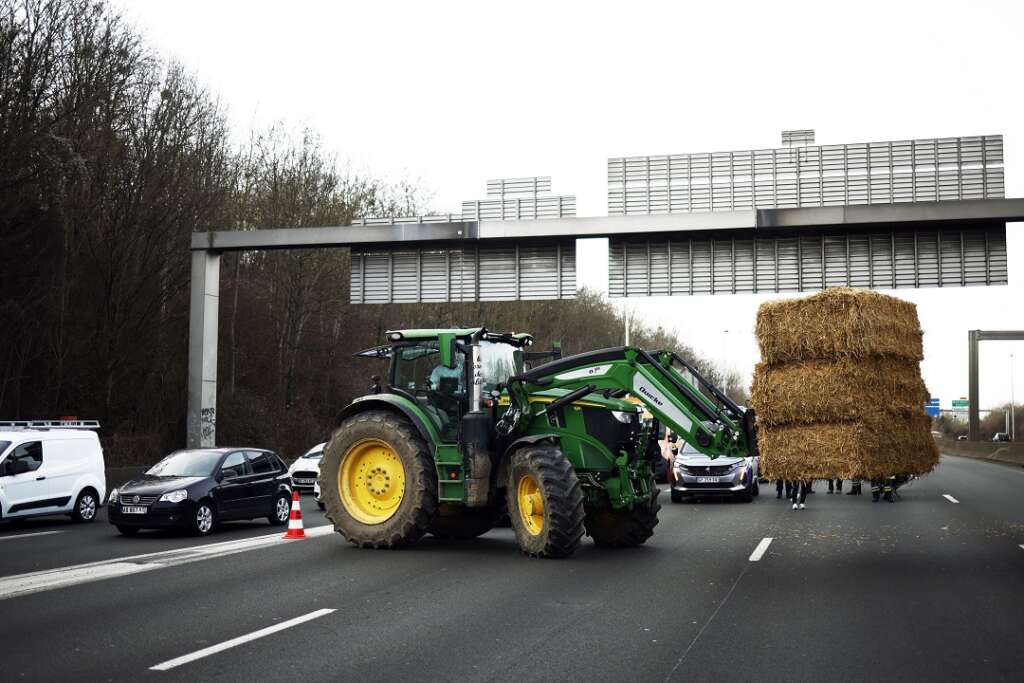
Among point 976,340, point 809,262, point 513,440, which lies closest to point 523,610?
point 513,440

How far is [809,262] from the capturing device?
24516 millimetres

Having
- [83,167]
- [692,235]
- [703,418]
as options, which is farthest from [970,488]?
[83,167]

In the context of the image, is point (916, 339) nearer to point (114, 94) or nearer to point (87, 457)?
point (87, 457)

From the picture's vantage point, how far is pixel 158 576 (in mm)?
11867

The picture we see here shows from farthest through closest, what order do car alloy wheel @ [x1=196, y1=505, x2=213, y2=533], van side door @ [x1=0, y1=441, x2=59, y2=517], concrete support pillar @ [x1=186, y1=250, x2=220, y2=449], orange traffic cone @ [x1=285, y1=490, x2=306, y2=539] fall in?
concrete support pillar @ [x1=186, y1=250, x2=220, y2=449] < van side door @ [x1=0, y1=441, x2=59, y2=517] < car alloy wheel @ [x1=196, y1=505, x2=213, y2=533] < orange traffic cone @ [x1=285, y1=490, x2=306, y2=539]

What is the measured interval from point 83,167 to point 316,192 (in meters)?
16.4

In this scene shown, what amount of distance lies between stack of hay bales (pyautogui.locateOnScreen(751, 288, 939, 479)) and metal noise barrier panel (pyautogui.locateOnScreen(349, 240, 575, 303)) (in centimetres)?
1298

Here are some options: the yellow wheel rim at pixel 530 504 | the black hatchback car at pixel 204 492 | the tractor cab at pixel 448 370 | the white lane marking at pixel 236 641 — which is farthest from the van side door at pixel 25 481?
the white lane marking at pixel 236 641

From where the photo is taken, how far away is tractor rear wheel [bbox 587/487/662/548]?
46.8 feet

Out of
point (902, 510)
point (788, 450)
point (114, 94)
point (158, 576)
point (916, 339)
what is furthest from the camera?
point (114, 94)

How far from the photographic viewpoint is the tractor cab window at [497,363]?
47.4ft

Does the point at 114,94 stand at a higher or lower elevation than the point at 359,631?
higher

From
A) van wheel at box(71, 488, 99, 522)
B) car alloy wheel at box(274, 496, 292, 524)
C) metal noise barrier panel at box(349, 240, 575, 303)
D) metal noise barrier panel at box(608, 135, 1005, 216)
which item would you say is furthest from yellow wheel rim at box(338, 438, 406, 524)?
metal noise barrier panel at box(608, 135, 1005, 216)

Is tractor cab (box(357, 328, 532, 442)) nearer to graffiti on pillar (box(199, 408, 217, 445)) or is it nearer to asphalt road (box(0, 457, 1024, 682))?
asphalt road (box(0, 457, 1024, 682))
